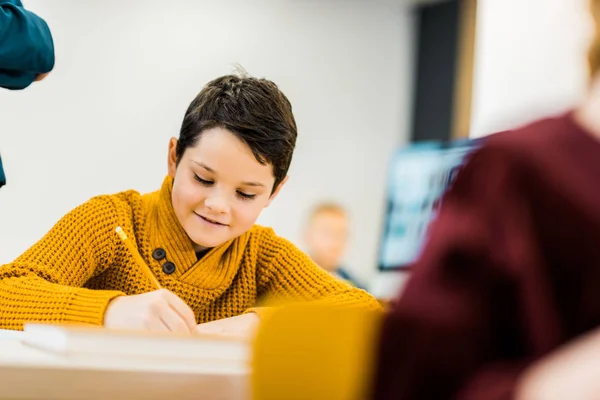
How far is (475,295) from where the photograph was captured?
307mm

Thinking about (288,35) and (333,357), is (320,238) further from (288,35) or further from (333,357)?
(333,357)

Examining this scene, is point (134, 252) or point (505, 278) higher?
point (505, 278)

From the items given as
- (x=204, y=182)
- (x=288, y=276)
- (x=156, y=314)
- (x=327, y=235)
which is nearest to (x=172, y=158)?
(x=204, y=182)

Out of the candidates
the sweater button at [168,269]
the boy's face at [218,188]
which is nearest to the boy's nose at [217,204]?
the boy's face at [218,188]

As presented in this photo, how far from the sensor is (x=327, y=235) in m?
3.31

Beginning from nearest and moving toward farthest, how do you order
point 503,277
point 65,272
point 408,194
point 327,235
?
1. point 503,277
2. point 65,272
3. point 408,194
4. point 327,235

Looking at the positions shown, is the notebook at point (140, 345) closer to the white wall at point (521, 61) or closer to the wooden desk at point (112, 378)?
the wooden desk at point (112, 378)

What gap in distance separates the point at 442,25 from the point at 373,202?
0.99 meters

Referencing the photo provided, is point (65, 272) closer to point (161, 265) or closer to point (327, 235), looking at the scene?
point (161, 265)

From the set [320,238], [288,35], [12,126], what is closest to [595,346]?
[12,126]

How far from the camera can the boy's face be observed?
3.06 ft

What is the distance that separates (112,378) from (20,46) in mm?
558

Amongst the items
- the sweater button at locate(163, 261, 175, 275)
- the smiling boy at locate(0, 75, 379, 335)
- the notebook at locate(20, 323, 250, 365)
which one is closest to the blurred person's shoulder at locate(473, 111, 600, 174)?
the notebook at locate(20, 323, 250, 365)

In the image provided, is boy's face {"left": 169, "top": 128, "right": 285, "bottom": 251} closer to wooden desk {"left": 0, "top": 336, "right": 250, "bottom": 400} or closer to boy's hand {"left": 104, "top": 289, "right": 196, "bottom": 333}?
boy's hand {"left": 104, "top": 289, "right": 196, "bottom": 333}
